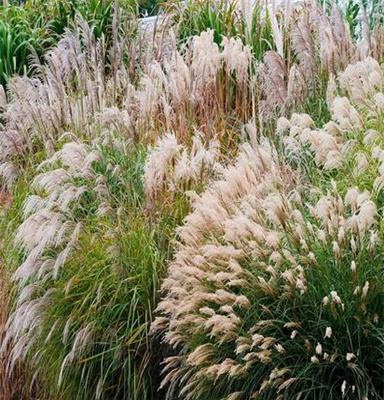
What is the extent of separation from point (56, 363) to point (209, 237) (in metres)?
1.07

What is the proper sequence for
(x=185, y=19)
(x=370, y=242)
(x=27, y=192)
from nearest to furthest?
(x=370, y=242) < (x=27, y=192) < (x=185, y=19)

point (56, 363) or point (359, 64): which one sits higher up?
point (359, 64)

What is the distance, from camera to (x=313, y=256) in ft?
10.9

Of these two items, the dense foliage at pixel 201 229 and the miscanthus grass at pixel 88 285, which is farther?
the miscanthus grass at pixel 88 285

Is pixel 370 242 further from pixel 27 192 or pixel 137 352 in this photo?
pixel 27 192

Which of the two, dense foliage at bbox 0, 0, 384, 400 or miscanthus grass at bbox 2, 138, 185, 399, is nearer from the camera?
dense foliage at bbox 0, 0, 384, 400

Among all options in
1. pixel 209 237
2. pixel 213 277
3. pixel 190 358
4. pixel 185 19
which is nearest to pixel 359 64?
pixel 209 237

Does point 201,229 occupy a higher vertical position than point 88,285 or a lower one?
higher

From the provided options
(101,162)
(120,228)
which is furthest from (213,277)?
(101,162)

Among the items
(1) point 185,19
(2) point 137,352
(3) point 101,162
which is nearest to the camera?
(2) point 137,352

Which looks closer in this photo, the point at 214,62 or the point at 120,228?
the point at 120,228

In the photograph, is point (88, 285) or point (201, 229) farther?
point (88, 285)

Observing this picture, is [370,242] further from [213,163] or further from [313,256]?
[213,163]

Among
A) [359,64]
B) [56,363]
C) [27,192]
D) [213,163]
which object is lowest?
[56,363]
